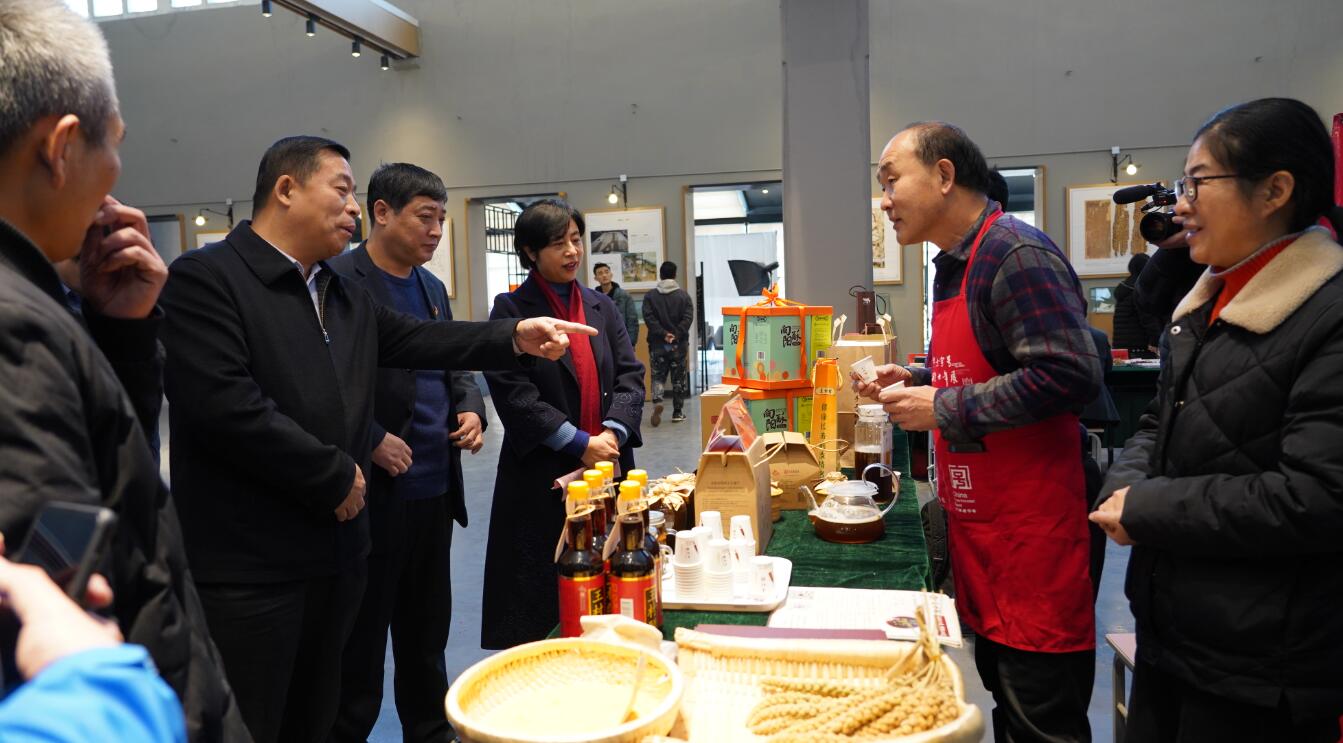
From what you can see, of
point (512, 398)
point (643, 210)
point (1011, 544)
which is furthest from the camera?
point (643, 210)

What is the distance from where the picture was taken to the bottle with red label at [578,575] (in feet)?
4.71

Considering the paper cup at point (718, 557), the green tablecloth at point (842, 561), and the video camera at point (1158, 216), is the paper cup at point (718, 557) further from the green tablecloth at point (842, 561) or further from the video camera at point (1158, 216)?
the video camera at point (1158, 216)

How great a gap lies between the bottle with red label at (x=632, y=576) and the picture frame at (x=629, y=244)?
378 inches

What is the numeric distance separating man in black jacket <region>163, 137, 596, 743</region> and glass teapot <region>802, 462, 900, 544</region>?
1.18m

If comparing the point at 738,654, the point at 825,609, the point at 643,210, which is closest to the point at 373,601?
the point at 825,609

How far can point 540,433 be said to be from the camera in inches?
108

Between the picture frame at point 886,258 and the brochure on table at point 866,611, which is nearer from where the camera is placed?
the brochure on table at point 866,611

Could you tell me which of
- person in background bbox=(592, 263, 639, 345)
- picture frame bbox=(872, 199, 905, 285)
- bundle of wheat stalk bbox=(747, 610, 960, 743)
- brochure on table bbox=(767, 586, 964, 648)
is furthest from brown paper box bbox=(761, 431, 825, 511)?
picture frame bbox=(872, 199, 905, 285)

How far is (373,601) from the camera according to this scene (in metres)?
2.57

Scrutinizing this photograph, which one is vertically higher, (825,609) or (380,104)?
(380,104)

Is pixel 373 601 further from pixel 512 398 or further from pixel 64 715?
pixel 64 715

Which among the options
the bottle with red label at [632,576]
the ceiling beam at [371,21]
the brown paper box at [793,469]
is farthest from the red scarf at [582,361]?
the ceiling beam at [371,21]

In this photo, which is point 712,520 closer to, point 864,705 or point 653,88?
point 864,705

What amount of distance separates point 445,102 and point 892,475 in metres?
10.3
